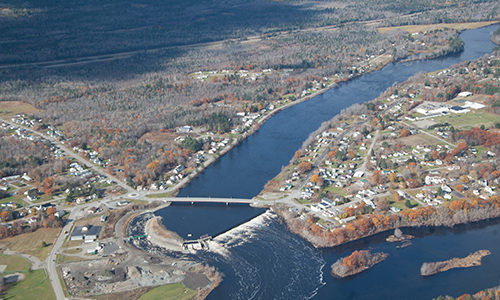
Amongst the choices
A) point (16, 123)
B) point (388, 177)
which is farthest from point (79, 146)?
point (388, 177)

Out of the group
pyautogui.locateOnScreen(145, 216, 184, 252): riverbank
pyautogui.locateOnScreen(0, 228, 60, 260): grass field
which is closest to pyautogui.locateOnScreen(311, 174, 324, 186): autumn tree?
pyautogui.locateOnScreen(145, 216, 184, 252): riverbank

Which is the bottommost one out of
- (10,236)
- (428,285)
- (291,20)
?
(428,285)

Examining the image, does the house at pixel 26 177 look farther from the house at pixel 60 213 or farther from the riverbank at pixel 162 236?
the riverbank at pixel 162 236

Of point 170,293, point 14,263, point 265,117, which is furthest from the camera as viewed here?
point 265,117

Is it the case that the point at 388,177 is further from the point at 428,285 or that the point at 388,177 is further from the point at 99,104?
the point at 99,104

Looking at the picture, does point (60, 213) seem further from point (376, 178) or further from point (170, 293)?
point (376, 178)

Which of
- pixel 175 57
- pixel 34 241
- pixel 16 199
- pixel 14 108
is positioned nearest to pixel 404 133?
pixel 34 241

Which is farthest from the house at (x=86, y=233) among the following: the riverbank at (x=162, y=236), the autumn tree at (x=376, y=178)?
the autumn tree at (x=376, y=178)
